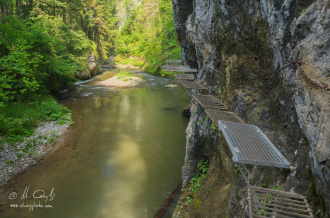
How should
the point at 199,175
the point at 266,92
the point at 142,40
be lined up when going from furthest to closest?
the point at 142,40 < the point at 199,175 < the point at 266,92

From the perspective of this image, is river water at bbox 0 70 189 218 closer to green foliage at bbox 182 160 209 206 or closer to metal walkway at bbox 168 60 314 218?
green foliage at bbox 182 160 209 206

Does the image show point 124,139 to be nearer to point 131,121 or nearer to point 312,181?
point 131,121

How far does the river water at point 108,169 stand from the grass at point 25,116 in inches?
57.3

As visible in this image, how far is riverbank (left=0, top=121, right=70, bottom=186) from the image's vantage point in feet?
30.0

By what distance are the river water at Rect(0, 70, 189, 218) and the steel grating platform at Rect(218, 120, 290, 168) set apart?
5.23 m

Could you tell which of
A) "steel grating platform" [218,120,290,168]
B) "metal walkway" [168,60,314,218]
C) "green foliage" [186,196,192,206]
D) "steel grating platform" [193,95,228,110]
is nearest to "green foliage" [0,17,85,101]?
"steel grating platform" [193,95,228,110]

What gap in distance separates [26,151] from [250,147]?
10961 mm

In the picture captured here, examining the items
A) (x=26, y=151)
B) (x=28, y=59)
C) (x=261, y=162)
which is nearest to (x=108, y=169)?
(x=26, y=151)

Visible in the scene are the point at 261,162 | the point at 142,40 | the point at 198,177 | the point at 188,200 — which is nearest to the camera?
the point at 261,162

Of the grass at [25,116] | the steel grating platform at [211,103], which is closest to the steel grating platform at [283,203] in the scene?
the steel grating platform at [211,103]

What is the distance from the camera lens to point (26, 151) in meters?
10.4

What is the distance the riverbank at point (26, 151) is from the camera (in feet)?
30.0

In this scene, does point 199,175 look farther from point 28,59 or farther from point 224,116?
point 28,59

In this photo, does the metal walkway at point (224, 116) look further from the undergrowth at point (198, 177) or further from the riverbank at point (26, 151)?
the riverbank at point (26, 151)
